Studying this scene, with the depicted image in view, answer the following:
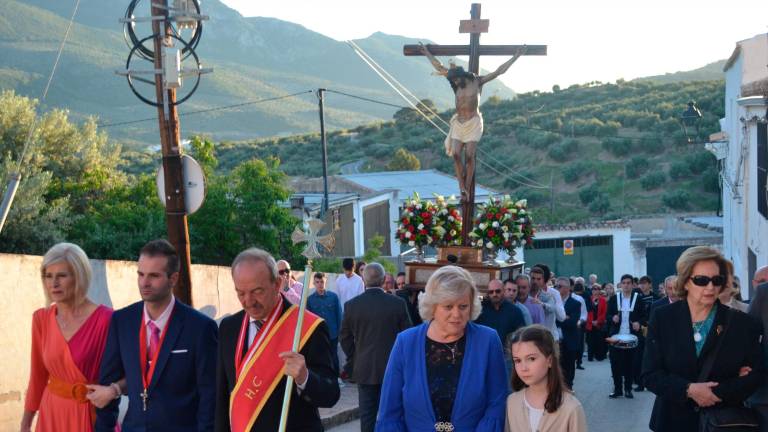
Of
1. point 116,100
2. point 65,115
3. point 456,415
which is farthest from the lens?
point 116,100

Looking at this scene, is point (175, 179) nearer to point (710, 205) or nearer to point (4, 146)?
point (4, 146)

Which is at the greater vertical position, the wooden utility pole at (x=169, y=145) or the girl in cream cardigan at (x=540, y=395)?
the wooden utility pole at (x=169, y=145)

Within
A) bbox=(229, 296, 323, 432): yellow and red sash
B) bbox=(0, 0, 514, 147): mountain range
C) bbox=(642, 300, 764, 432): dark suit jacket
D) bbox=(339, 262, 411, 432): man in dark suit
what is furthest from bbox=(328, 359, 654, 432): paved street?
bbox=(0, 0, 514, 147): mountain range

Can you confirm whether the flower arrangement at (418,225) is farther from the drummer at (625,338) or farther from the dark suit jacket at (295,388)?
the dark suit jacket at (295,388)

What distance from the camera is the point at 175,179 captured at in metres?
11.4

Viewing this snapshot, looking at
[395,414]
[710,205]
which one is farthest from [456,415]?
[710,205]

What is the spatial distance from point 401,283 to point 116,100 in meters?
88.1

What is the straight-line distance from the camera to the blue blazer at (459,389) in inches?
213

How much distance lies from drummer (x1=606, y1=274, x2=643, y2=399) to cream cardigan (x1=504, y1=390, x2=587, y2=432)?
10.2 m

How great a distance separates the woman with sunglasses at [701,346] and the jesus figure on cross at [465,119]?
7.62m

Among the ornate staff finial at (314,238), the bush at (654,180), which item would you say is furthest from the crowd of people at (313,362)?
the bush at (654,180)

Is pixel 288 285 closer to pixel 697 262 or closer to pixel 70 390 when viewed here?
pixel 70 390

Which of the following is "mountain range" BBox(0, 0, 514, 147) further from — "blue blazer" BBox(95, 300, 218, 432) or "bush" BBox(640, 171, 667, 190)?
"blue blazer" BBox(95, 300, 218, 432)

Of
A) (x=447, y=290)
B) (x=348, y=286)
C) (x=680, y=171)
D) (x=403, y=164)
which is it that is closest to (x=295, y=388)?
(x=447, y=290)
